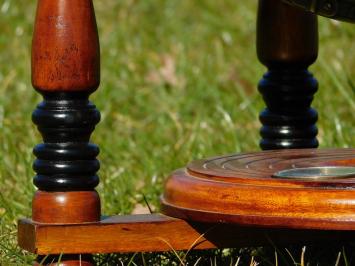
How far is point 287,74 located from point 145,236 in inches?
27.5

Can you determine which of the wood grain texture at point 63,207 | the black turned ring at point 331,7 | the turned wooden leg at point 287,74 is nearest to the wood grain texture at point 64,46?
Answer: the wood grain texture at point 63,207

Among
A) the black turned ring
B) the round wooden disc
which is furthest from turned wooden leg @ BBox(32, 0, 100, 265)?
the black turned ring

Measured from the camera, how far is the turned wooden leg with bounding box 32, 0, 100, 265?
1739mm

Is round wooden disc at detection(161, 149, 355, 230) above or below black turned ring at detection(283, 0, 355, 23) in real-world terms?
below

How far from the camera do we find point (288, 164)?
77.6 inches

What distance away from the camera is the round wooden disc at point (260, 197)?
1649 millimetres

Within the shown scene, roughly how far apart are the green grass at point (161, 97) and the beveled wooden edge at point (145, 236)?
0.14m

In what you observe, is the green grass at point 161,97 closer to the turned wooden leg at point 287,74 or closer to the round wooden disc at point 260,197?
the round wooden disc at point 260,197

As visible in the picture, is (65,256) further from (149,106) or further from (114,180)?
(149,106)

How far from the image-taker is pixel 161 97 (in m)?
3.55

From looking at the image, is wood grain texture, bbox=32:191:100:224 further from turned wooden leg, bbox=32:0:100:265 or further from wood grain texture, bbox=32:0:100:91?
wood grain texture, bbox=32:0:100:91

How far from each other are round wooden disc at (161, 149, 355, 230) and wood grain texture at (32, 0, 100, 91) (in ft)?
0.88

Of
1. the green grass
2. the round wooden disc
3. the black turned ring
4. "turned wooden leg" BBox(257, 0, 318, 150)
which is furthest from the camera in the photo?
the green grass

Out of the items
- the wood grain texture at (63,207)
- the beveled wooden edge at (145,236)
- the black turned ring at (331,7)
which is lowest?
the beveled wooden edge at (145,236)
